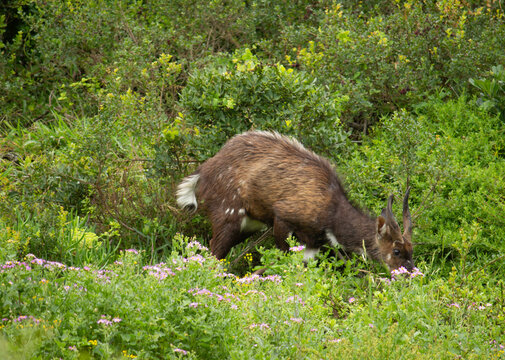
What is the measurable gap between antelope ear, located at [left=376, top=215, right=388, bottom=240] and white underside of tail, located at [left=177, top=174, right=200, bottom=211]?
185 centimetres

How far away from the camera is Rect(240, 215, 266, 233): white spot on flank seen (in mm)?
A: 6965

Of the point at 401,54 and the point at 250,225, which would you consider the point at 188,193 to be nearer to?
the point at 250,225

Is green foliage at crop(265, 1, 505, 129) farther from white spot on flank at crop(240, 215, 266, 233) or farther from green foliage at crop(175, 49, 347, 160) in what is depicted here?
white spot on flank at crop(240, 215, 266, 233)

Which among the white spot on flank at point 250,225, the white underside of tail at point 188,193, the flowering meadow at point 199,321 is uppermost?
the flowering meadow at point 199,321

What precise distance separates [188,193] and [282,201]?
1051mm

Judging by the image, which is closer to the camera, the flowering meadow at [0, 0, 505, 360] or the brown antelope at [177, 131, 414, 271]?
the flowering meadow at [0, 0, 505, 360]

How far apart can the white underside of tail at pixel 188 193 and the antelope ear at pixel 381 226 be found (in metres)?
1.85

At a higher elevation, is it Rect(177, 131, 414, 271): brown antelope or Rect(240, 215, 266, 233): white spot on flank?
Rect(177, 131, 414, 271): brown antelope

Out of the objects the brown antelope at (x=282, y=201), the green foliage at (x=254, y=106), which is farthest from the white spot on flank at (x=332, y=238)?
the green foliage at (x=254, y=106)

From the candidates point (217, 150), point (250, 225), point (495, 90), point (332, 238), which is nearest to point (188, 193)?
point (217, 150)

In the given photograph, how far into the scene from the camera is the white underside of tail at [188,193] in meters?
7.23

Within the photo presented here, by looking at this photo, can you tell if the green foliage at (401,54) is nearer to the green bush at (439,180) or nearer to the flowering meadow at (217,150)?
the flowering meadow at (217,150)

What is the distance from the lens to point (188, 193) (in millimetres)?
7258

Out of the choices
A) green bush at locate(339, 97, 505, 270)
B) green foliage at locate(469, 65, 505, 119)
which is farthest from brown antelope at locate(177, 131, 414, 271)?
green foliage at locate(469, 65, 505, 119)
